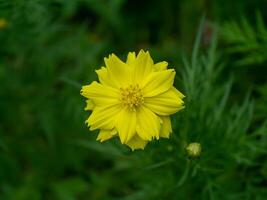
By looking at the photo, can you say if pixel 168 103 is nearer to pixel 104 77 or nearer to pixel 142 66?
pixel 142 66

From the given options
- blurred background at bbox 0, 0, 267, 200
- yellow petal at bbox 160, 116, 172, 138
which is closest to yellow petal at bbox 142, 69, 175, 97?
yellow petal at bbox 160, 116, 172, 138

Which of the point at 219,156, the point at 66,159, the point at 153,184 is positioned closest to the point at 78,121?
the point at 66,159

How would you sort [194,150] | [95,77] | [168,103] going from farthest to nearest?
[95,77]
[194,150]
[168,103]

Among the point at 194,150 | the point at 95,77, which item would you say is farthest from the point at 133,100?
the point at 95,77

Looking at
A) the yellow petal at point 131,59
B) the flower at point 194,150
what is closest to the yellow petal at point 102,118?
the yellow petal at point 131,59

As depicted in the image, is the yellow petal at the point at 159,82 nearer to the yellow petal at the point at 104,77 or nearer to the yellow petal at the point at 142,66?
the yellow petal at the point at 142,66

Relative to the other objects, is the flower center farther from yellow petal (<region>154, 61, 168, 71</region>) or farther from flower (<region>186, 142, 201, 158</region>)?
flower (<region>186, 142, 201, 158</region>)

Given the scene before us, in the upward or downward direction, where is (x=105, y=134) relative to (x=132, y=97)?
downward
